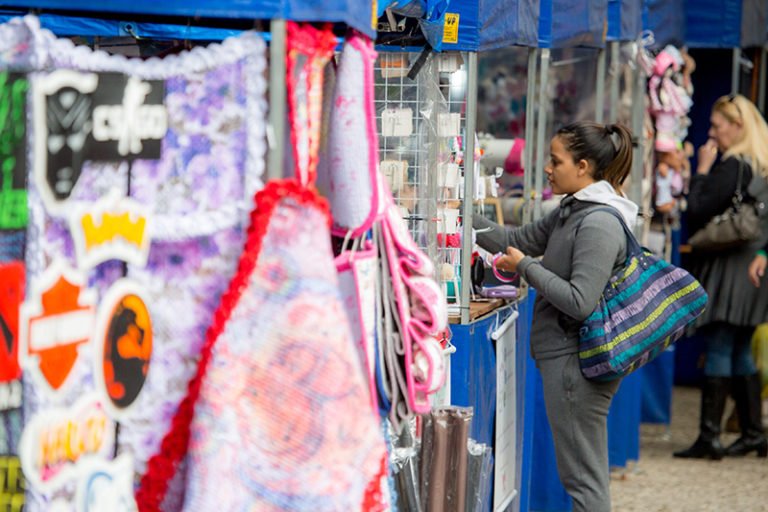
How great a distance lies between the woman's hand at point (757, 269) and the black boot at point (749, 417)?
2.13 ft

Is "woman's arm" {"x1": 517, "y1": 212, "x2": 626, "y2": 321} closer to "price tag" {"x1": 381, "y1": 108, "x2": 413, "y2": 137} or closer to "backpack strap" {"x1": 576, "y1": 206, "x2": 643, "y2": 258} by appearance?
"backpack strap" {"x1": 576, "y1": 206, "x2": 643, "y2": 258}

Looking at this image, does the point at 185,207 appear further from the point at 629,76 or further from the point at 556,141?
the point at 629,76

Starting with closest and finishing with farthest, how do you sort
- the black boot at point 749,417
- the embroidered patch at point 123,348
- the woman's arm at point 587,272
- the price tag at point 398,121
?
the embroidered patch at point 123,348 < the woman's arm at point 587,272 < the price tag at point 398,121 < the black boot at point 749,417

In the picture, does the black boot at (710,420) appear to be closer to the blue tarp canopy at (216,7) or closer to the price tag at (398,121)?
the price tag at (398,121)

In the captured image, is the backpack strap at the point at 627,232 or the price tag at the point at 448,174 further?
the price tag at the point at 448,174

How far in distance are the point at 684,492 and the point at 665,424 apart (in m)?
1.77

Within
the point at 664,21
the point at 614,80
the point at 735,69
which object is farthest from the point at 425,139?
the point at 735,69

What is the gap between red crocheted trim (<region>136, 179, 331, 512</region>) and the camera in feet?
7.80

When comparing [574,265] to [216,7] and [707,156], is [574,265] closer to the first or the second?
[216,7]

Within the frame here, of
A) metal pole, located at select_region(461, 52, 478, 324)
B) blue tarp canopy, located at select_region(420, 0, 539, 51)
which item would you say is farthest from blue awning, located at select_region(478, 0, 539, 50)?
metal pole, located at select_region(461, 52, 478, 324)

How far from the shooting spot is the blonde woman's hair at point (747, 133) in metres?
7.07

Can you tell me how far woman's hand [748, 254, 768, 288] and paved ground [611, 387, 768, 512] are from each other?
107 cm

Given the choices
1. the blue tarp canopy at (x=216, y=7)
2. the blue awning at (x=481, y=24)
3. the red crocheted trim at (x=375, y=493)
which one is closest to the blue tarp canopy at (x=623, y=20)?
the blue awning at (x=481, y=24)

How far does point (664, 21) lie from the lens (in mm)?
8016
